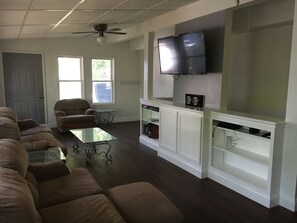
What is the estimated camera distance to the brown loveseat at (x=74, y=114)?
6406 millimetres

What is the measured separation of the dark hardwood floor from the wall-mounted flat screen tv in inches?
62.1

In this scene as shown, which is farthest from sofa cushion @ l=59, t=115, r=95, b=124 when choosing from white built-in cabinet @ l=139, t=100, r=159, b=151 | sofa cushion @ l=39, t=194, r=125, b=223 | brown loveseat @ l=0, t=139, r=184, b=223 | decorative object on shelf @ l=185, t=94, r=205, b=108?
sofa cushion @ l=39, t=194, r=125, b=223

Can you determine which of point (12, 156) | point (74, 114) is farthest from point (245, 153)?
point (74, 114)

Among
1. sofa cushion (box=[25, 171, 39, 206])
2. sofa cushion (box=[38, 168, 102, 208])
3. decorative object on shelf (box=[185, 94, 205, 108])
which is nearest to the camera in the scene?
sofa cushion (box=[25, 171, 39, 206])

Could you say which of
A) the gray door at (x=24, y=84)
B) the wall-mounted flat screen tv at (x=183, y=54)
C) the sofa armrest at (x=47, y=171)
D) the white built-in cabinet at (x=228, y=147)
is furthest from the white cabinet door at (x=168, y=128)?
the gray door at (x=24, y=84)

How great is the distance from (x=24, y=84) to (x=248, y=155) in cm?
583

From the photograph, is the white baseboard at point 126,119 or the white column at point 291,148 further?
the white baseboard at point 126,119

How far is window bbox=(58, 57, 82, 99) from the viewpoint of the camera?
7285 mm

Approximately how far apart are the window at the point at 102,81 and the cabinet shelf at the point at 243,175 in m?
5.04

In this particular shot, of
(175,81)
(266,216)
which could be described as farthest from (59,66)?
(266,216)

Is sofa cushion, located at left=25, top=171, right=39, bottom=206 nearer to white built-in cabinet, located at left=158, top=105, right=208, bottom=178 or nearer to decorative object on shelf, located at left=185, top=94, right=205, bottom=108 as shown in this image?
white built-in cabinet, located at left=158, top=105, right=208, bottom=178

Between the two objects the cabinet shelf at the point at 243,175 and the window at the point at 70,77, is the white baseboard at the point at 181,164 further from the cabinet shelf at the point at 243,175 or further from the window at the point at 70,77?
the window at the point at 70,77

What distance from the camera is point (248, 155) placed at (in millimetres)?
3230

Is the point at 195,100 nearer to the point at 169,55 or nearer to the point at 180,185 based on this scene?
the point at 169,55
